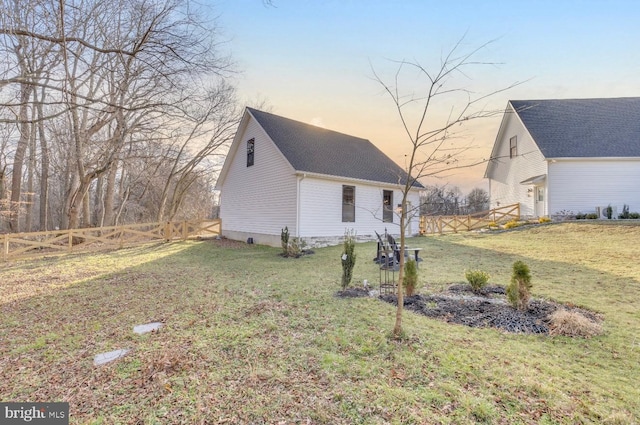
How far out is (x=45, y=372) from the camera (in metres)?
3.15

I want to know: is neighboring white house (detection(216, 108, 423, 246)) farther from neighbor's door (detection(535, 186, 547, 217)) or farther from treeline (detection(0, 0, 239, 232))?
neighbor's door (detection(535, 186, 547, 217))

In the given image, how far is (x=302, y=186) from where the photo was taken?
12297 mm

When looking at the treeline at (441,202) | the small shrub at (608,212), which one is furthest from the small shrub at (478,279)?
the small shrub at (608,212)

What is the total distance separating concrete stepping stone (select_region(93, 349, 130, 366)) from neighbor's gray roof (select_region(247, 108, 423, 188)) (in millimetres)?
9217

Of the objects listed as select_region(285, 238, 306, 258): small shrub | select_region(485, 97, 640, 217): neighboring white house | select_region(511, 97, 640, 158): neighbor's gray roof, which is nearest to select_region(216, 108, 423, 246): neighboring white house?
select_region(285, 238, 306, 258): small shrub

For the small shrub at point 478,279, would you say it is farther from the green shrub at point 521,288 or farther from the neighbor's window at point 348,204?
the neighbor's window at point 348,204

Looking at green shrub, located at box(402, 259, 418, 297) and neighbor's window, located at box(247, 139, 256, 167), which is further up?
neighbor's window, located at box(247, 139, 256, 167)

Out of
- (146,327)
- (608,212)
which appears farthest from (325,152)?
(608,212)

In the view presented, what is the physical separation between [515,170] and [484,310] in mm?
18041

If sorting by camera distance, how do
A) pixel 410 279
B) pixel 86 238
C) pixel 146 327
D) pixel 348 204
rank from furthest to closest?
pixel 348 204 → pixel 86 238 → pixel 410 279 → pixel 146 327

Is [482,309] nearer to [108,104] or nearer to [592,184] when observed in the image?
[108,104]

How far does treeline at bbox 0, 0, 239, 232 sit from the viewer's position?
5805mm

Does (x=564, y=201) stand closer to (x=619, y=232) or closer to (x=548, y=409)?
(x=619, y=232)

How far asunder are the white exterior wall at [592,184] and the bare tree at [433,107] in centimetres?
1554
